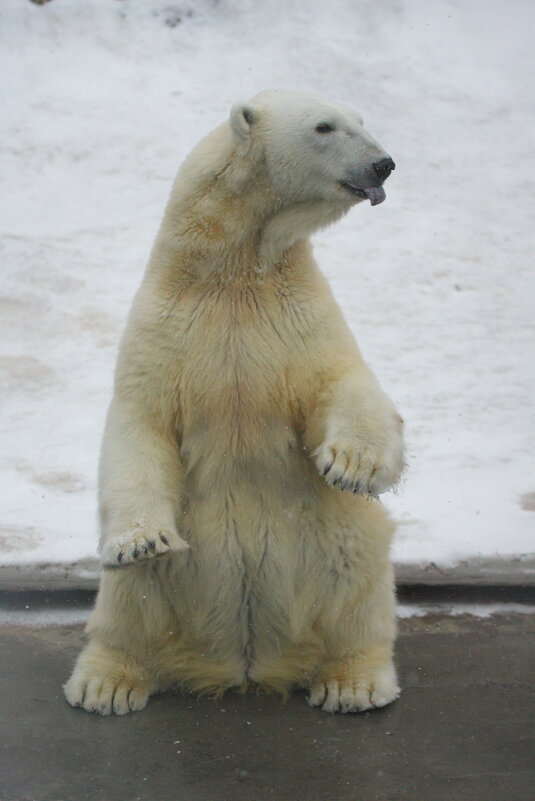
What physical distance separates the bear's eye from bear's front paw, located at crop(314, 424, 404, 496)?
902 mm

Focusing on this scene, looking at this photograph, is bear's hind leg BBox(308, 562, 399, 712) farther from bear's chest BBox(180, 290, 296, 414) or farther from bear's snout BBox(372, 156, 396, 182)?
bear's snout BBox(372, 156, 396, 182)

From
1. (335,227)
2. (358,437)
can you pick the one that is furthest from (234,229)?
(335,227)

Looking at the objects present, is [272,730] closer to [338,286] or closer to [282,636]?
[282,636]

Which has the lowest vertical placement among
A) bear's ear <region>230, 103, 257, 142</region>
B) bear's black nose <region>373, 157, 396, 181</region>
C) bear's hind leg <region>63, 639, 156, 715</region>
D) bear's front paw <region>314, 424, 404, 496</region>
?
bear's hind leg <region>63, 639, 156, 715</region>

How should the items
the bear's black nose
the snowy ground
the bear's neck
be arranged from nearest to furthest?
the bear's black nose
the bear's neck
the snowy ground

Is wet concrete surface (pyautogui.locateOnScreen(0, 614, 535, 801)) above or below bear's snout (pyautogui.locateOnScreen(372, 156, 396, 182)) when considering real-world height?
below

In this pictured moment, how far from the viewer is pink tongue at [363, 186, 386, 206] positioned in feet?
9.86

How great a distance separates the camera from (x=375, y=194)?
3014 mm

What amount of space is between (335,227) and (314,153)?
525 cm

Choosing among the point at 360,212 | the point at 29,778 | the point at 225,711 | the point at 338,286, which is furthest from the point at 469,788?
the point at 360,212

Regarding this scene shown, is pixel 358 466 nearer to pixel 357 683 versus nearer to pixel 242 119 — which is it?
pixel 357 683

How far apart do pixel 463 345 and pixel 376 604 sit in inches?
158

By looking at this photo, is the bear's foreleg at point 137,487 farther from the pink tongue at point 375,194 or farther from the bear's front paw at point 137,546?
the pink tongue at point 375,194

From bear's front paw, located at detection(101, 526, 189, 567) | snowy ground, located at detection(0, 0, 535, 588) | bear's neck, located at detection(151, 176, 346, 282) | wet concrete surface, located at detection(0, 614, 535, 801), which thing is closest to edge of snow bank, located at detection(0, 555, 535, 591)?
snowy ground, located at detection(0, 0, 535, 588)
